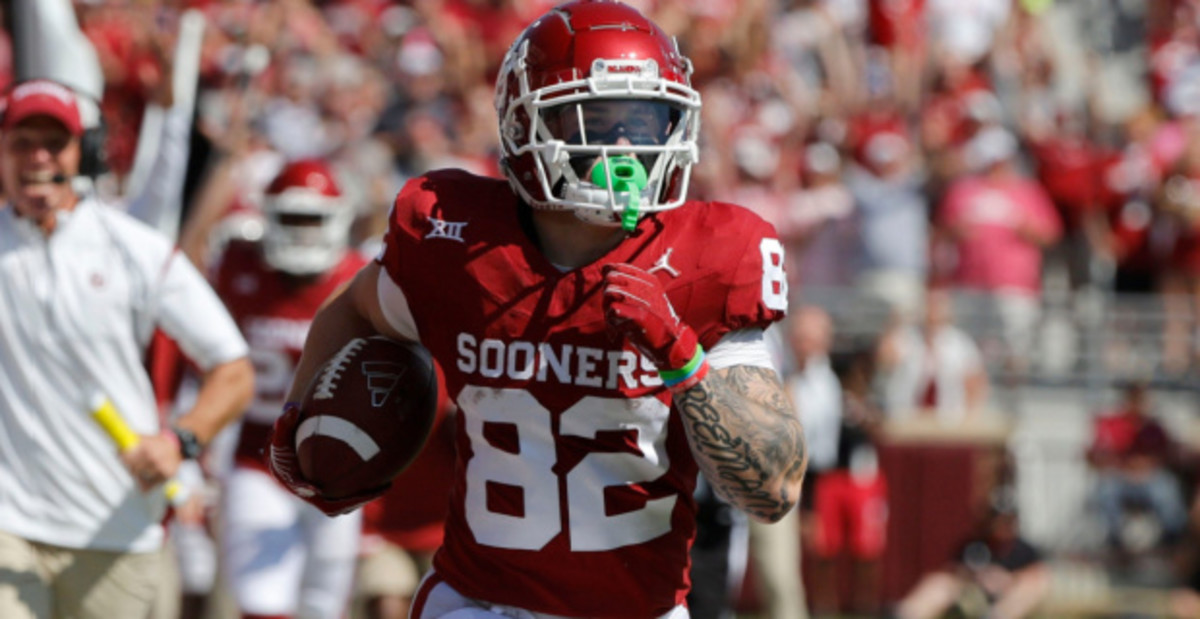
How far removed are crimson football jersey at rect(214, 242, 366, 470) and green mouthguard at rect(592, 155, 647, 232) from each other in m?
3.60

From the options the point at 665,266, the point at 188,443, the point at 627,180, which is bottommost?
the point at 188,443

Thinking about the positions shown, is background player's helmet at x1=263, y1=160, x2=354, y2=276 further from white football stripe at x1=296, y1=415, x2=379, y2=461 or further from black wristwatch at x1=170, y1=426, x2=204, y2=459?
white football stripe at x1=296, y1=415, x2=379, y2=461

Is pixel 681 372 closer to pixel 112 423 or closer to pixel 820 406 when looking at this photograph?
pixel 112 423

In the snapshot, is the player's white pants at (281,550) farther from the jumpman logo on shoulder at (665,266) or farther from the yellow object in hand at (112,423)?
the jumpman logo on shoulder at (665,266)

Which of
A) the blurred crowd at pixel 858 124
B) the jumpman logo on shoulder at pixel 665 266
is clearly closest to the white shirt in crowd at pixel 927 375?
the blurred crowd at pixel 858 124

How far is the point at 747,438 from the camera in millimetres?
3096

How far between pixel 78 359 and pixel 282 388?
204 cm

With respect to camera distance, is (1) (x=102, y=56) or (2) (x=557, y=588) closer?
(2) (x=557, y=588)

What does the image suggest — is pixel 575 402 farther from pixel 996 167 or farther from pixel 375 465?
pixel 996 167

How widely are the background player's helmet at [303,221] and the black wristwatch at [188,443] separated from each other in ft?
7.11

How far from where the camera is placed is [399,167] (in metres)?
11.0

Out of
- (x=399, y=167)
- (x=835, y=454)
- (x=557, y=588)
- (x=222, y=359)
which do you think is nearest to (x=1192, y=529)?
(x=835, y=454)

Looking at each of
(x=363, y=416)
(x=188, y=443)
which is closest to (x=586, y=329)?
(x=363, y=416)

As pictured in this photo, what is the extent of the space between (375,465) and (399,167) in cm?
777
